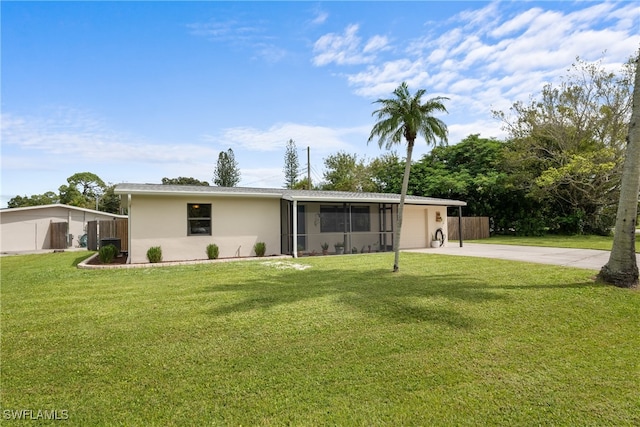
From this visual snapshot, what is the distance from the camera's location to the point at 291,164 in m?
34.7

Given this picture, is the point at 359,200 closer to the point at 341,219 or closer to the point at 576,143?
the point at 341,219

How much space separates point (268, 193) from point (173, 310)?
7.98m

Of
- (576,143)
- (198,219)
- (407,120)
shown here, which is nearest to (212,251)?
(198,219)

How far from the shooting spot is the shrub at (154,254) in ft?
35.2

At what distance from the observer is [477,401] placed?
2502 millimetres

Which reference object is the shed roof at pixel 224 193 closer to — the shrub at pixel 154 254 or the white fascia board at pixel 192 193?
the white fascia board at pixel 192 193

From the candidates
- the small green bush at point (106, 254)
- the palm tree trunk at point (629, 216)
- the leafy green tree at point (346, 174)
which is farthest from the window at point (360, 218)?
the leafy green tree at point (346, 174)

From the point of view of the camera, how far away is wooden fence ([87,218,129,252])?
15.1 meters

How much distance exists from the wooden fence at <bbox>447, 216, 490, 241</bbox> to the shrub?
16329 millimetres

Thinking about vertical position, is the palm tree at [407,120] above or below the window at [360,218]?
above

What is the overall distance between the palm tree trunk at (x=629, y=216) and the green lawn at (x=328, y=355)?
466 mm

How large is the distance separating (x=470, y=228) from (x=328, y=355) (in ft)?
66.5

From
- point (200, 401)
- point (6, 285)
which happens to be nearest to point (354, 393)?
point (200, 401)

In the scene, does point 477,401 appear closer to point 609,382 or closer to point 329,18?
point 609,382
